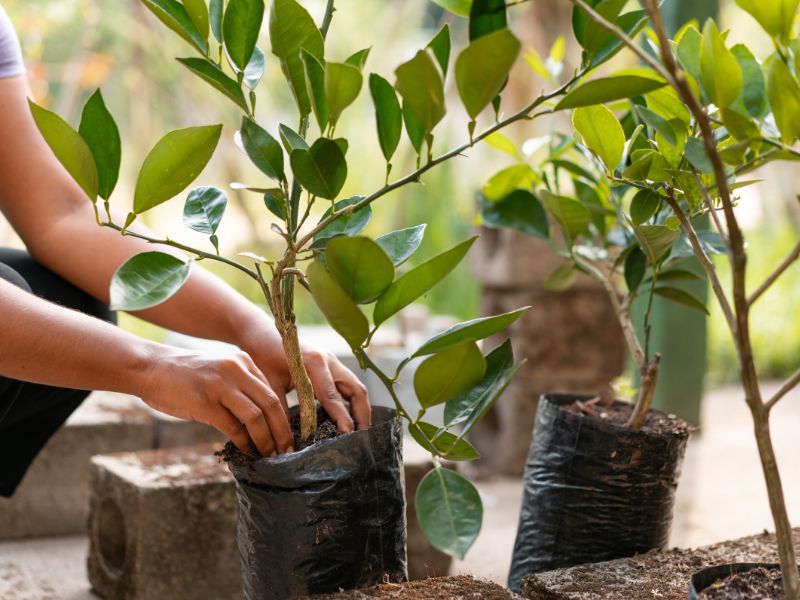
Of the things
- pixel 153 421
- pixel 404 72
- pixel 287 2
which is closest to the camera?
pixel 404 72

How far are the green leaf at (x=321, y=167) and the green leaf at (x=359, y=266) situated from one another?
10cm

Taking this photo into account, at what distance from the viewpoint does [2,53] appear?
1.42 m

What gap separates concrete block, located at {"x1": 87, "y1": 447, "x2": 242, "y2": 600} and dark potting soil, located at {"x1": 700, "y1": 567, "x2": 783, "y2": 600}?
963 millimetres

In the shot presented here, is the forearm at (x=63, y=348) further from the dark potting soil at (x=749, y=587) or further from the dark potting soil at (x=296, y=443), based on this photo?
the dark potting soil at (x=749, y=587)

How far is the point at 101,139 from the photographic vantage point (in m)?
0.92

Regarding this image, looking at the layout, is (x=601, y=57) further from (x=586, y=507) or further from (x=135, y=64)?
(x=135, y=64)

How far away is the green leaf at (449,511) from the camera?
812 mm

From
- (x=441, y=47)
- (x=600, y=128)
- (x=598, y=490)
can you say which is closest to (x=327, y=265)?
(x=441, y=47)

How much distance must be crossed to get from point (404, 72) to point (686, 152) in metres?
0.27

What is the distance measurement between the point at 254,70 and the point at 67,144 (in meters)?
0.23

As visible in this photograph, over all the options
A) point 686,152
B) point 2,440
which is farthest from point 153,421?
point 686,152

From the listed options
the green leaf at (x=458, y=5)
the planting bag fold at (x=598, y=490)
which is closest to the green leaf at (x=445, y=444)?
the planting bag fold at (x=598, y=490)

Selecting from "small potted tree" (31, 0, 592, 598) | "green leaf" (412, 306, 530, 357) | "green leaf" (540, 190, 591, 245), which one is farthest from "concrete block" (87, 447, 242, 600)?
"green leaf" (412, 306, 530, 357)

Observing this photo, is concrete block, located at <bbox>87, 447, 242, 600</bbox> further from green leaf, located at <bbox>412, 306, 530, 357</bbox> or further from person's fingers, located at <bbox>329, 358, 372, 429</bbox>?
green leaf, located at <bbox>412, 306, 530, 357</bbox>
